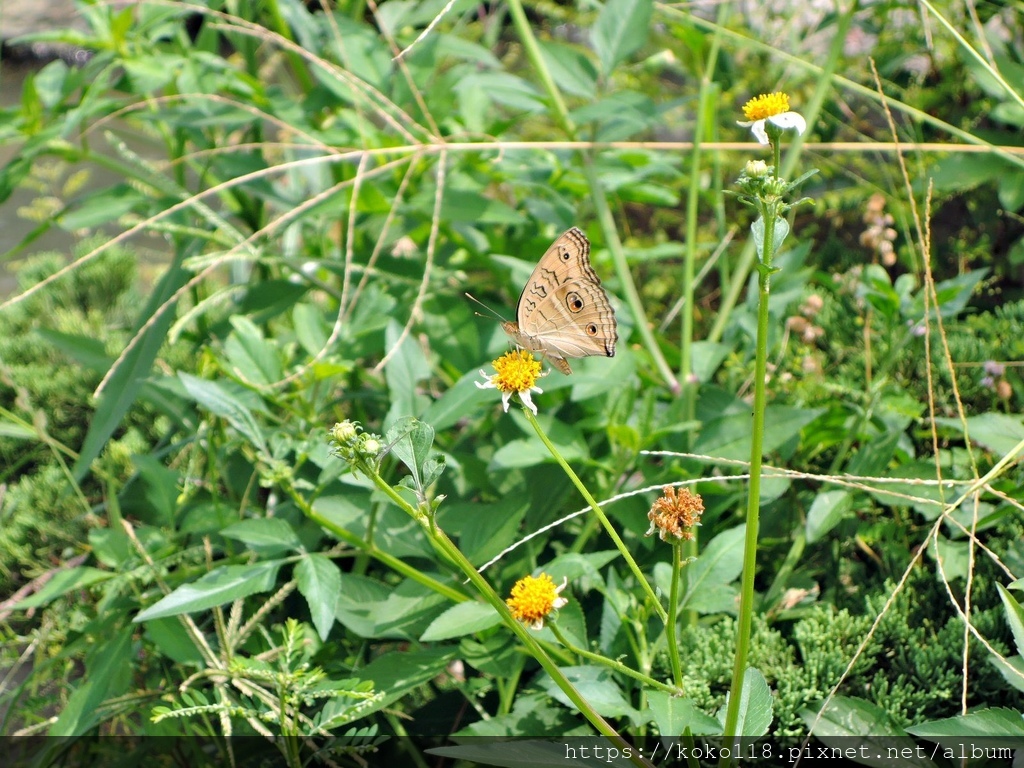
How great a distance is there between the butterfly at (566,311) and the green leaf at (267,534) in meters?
0.34

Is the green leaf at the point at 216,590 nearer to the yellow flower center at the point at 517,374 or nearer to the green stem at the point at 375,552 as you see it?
the green stem at the point at 375,552

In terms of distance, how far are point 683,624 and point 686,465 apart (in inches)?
7.8

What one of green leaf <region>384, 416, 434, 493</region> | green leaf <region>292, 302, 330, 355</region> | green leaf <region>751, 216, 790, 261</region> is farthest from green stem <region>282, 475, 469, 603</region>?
green leaf <region>751, 216, 790, 261</region>

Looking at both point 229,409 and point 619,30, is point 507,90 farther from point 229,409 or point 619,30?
point 229,409

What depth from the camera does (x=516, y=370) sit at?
80cm

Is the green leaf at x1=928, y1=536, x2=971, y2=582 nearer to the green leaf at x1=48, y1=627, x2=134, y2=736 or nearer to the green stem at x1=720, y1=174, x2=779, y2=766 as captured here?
the green stem at x1=720, y1=174, x2=779, y2=766

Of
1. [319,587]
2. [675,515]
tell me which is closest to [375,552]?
[319,587]

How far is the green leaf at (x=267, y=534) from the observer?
1.06 m

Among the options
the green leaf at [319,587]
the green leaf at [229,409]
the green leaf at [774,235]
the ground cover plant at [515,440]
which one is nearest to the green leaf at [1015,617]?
the ground cover plant at [515,440]

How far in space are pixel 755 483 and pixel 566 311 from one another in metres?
0.31

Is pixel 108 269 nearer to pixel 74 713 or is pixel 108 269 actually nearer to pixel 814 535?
pixel 74 713

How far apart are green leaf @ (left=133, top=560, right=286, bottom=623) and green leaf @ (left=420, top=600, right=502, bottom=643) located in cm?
18

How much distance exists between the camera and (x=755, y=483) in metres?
0.76

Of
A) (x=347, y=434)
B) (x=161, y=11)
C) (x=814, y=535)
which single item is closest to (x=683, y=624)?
(x=814, y=535)
